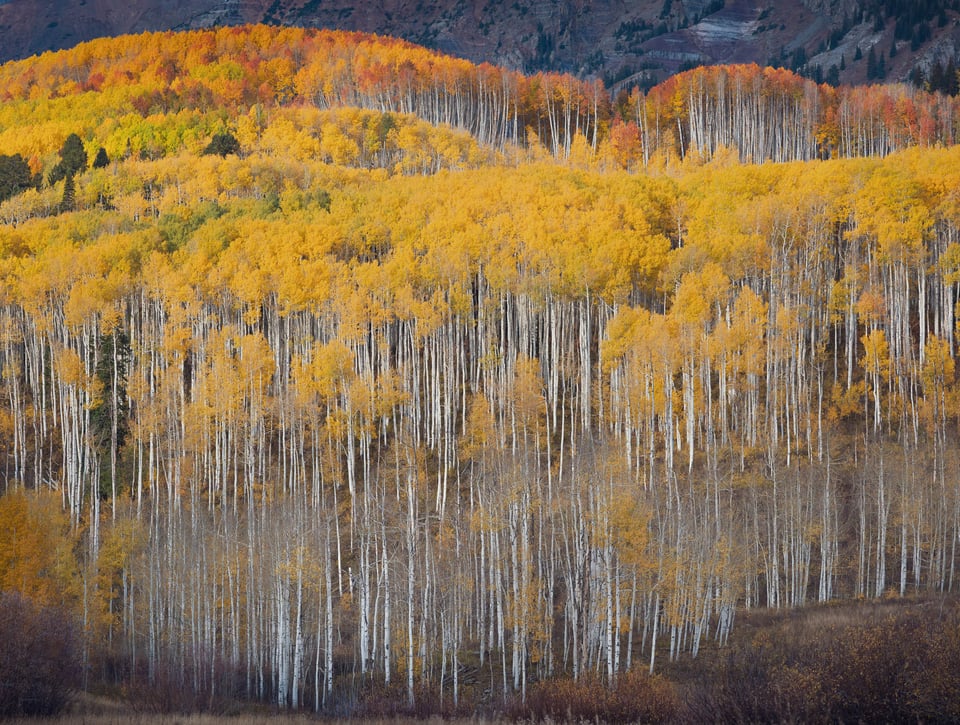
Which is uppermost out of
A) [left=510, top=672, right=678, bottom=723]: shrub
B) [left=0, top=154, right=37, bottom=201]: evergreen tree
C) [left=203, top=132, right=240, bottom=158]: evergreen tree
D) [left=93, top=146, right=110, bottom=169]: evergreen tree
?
[left=203, top=132, right=240, bottom=158]: evergreen tree

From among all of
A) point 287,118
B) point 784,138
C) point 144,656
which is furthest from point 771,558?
point 287,118

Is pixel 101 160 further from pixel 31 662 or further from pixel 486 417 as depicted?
pixel 31 662

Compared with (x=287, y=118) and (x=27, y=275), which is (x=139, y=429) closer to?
(x=27, y=275)

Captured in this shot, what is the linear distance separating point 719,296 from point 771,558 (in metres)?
22.0

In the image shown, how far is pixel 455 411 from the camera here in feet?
206

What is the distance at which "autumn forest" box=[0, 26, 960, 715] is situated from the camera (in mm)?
42594

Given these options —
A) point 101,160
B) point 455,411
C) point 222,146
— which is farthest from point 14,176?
point 455,411

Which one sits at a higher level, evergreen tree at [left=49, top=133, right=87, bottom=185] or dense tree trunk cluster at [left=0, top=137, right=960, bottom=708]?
evergreen tree at [left=49, top=133, right=87, bottom=185]

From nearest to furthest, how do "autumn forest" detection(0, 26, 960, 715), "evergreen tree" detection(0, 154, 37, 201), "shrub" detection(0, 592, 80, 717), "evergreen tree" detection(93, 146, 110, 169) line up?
"shrub" detection(0, 592, 80, 717) < "autumn forest" detection(0, 26, 960, 715) < "evergreen tree" detection(0, 154, 37, 201) < "evergreen tree" detection(93, 146, 110, 169)

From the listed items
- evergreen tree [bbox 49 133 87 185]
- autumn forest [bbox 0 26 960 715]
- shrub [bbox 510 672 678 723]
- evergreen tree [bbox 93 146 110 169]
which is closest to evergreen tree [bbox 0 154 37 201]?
autumn forest [bbox 0 26 960 715]

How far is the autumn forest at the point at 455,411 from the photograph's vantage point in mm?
42594

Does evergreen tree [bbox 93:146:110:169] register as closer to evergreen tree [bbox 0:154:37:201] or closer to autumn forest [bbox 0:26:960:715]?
autumn forest [bbox 0:26:960:715]

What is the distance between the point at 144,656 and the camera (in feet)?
156

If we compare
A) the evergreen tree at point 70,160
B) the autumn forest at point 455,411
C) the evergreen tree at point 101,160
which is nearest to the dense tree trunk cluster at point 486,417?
the autumn forest at point 455,411
